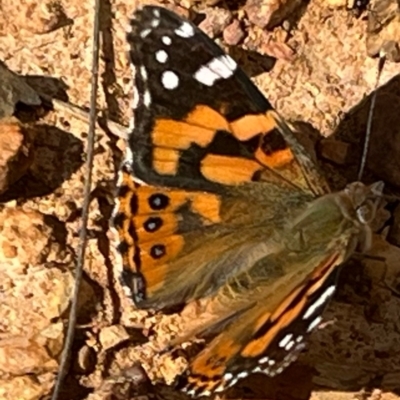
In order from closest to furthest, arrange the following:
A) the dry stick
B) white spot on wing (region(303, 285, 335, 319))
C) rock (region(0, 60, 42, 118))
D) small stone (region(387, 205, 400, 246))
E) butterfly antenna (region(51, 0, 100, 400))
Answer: white spot on wing (region(303, 285, 335, 319)) → butterfly antenna (region(51, 0, 100, 400)) → rock (region(0, 60, 42, 118)) → the dry stick → small stone (region(387, 205, 400, 246))

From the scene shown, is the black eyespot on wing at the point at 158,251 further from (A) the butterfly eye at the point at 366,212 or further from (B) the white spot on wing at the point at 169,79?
(A) the butterfly eye at the point at 366,212

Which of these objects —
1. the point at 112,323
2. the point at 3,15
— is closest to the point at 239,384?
the point at 112,323

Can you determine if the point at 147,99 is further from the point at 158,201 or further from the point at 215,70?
the point at 158,201

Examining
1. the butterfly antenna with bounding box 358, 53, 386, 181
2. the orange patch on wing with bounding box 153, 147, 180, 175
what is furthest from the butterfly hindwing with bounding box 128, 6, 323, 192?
the butterfly antenna with bounding box 358, 53, 386, 181

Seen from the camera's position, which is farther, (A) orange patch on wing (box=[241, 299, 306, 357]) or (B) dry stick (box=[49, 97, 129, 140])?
(B) dry stick (box=[49, 97, 129, 140])

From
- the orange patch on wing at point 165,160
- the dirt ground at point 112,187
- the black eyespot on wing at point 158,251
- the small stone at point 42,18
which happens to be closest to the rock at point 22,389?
the dirt ground at point 112,187

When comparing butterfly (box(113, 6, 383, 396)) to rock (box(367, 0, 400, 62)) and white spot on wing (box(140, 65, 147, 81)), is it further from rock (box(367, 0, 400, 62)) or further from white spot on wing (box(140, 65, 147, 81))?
rock (box(367, 0, 400, 62))

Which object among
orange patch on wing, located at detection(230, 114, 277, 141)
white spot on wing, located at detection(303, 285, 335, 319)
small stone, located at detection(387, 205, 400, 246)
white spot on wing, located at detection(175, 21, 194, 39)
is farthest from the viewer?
small stone, located at detection(387, 205, 400, 246)
